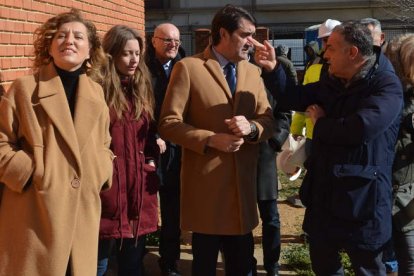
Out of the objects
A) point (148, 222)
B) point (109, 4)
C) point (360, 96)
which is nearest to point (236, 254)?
point (148, 222)

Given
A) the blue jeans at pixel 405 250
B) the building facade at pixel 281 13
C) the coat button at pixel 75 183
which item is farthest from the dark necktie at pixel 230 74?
the building facade at pixel 281 13

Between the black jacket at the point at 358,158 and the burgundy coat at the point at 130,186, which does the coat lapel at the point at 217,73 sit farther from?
the black jacket at the point at 358,158

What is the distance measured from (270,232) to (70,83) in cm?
233

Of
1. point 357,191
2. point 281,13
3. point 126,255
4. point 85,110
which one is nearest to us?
point 85,110

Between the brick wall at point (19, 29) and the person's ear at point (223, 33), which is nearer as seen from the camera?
the person's ear at point (223, 33)

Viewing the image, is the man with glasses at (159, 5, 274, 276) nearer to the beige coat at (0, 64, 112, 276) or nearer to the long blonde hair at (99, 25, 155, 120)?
the long blonde hair at (99, 25, 155, 120)

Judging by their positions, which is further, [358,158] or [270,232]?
[270,232]

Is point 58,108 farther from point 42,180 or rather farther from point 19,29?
point 19,29

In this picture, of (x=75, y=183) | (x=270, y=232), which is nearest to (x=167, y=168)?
(x=270, y=232)

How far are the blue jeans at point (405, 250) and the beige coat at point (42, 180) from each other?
2222 millimetres

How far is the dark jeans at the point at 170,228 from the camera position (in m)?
4.85

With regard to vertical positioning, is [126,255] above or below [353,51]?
below

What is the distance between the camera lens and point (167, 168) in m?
4.74

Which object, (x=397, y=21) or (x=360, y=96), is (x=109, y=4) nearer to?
(x=360, y=96)
